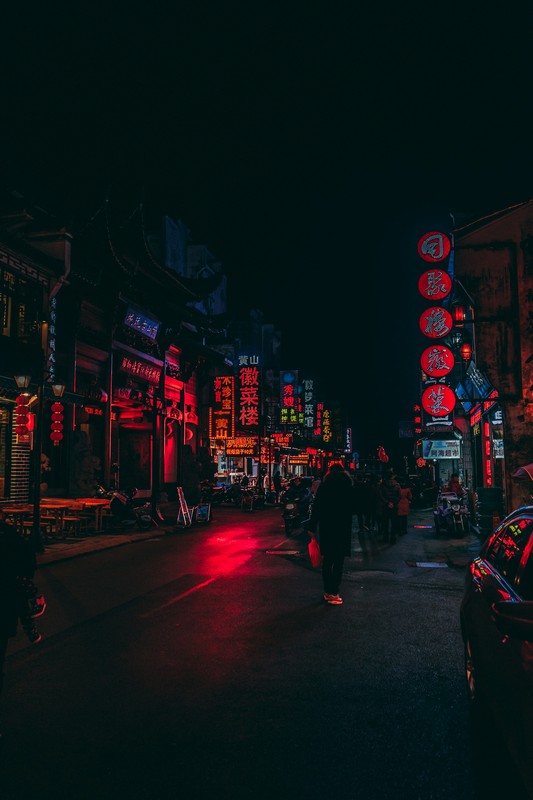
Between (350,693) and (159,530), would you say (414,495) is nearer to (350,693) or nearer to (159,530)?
(159,530)

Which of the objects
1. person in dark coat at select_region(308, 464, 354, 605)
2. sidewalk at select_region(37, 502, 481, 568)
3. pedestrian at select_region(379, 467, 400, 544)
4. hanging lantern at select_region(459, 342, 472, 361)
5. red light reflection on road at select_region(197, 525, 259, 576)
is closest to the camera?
person in dark coat at select_region(308, 464, 354, 605)

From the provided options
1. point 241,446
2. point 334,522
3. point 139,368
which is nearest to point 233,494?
point 241,446

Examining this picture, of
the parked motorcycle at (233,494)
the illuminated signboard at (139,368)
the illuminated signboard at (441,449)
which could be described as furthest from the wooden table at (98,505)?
the illuminated signboard at (441,449)

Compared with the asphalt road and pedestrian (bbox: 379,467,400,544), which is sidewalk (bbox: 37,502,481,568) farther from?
the asphalt road

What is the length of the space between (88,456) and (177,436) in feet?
46.6

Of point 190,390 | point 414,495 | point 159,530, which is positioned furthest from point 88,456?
point 414,495

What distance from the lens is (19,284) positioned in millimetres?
19609

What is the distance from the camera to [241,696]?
4.88m

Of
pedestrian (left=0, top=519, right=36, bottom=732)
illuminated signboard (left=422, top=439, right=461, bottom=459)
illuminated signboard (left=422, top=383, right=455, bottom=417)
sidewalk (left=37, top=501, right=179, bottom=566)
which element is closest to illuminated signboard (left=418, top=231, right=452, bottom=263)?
illuminated signboard (left=422, top=383, right=455, bottom=417)

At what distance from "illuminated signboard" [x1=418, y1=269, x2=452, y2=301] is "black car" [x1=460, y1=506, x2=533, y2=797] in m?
18.5

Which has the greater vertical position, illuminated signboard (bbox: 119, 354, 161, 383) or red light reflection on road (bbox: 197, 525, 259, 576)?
illuminated signboard (bbox: 119, 354, 161, 383)

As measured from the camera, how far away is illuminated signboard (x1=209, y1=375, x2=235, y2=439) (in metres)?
37.3

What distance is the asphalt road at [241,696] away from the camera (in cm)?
354

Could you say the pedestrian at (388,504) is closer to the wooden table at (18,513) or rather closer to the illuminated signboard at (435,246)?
the illuminated signboard at (435,246)
